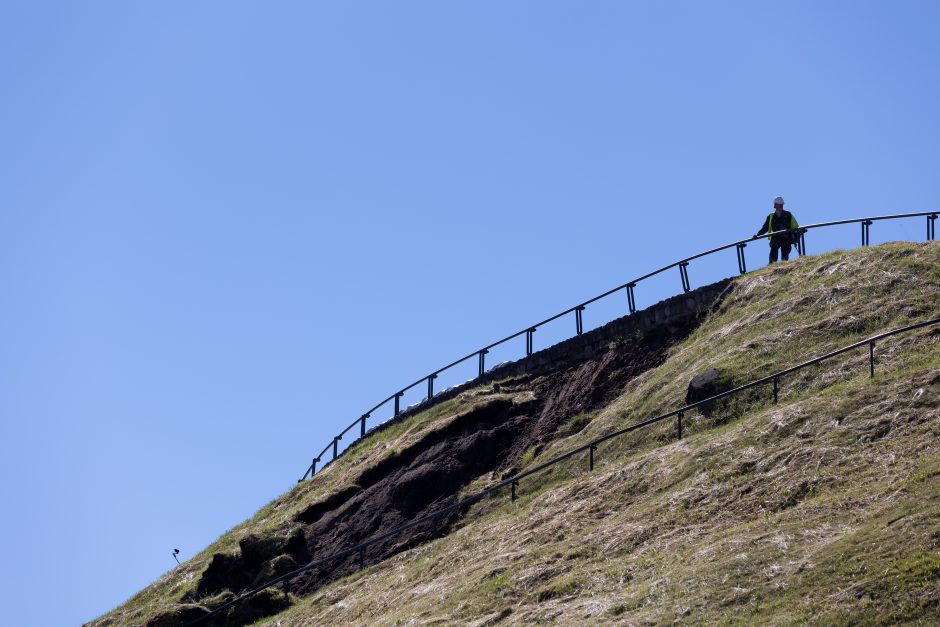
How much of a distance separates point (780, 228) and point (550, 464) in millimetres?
10429

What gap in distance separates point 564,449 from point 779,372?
21.5 ft

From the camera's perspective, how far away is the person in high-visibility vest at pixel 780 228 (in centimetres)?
3722

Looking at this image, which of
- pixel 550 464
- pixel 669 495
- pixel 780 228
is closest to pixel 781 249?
pixel 780 228

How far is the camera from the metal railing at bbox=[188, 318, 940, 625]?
2780cm

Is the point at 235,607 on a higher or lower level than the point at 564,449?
lower

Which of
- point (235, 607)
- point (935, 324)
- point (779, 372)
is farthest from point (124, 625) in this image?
point (935, 324)

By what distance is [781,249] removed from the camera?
37.4 meters

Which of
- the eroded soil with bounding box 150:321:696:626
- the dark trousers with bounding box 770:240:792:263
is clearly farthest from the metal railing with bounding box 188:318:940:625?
the dark trousers with bounding box 770:240:792:263

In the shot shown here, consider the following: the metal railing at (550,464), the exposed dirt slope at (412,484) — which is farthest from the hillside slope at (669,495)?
the metal railing at (550,464)

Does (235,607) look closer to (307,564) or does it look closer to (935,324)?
(307,564)

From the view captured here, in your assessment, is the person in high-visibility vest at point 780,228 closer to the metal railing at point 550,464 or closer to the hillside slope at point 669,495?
the hillside slope at point 669,495

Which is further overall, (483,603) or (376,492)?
(376,492)

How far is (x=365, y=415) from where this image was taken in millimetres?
45469

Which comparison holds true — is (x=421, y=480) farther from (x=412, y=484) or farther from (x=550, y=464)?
(x=550, y=464)
